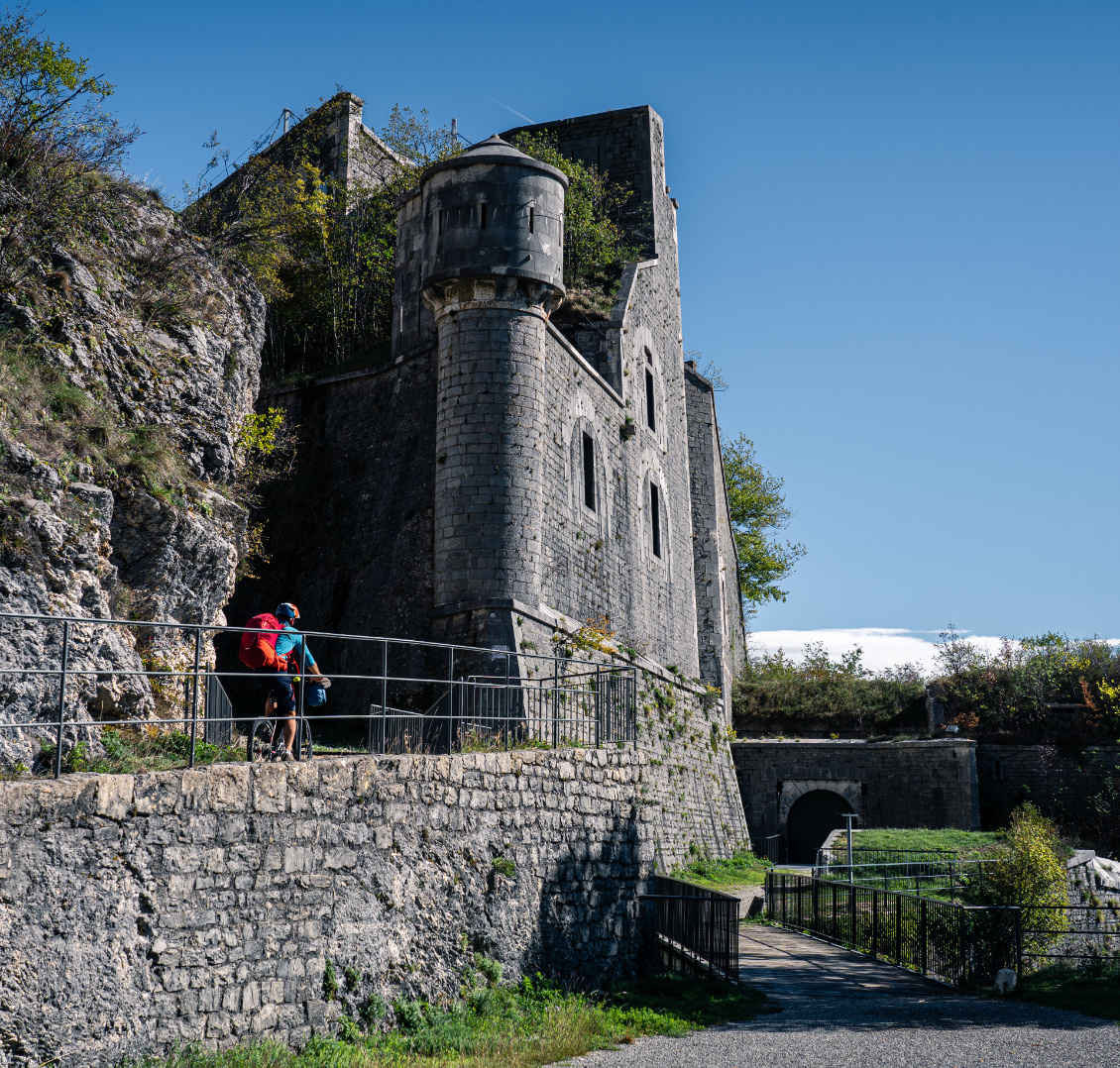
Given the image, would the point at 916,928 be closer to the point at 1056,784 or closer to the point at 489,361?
the point at 489,361

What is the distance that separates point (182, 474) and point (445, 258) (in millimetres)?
6067

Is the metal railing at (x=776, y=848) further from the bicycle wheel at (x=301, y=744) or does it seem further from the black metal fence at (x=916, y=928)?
the bicycle wheel at (x=301, y=744)

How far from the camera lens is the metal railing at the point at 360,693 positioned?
28.0 feet

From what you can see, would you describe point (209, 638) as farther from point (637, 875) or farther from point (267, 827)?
point (637, 875)

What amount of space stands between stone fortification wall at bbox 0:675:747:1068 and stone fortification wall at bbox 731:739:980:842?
1784cm

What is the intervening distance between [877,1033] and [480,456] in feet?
30.8

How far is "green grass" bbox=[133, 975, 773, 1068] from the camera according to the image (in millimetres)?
7809

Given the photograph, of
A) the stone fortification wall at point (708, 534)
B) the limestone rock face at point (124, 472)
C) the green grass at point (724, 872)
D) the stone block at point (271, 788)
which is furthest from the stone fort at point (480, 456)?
the stone block at point (271, 788)

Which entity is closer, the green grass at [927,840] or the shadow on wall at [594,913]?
the shadow on wall at [594,913]

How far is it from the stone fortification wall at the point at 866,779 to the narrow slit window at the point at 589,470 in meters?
13.0

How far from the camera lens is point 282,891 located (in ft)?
26.7

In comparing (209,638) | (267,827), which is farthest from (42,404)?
(267,827)

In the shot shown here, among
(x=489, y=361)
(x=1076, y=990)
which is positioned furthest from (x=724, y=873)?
(x=489, y=361)

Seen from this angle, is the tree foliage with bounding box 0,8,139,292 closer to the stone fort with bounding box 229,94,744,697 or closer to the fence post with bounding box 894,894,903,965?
the stone fort with bounding box 229,94,744,697
